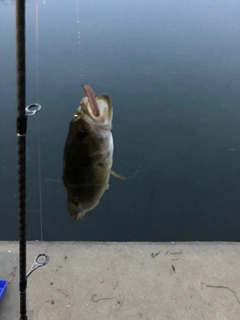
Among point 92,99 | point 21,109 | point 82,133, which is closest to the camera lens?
point 92,99

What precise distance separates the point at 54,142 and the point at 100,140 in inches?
132

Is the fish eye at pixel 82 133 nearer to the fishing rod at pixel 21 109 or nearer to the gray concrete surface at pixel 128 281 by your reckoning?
the fishing rod at pixel 21 109

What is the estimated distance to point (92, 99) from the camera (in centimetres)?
104

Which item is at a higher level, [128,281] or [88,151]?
[88,151]

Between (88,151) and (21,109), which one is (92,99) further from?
(21,109)

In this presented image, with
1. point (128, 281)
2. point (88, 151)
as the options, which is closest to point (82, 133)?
point (88, 151)

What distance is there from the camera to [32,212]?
3.64 m

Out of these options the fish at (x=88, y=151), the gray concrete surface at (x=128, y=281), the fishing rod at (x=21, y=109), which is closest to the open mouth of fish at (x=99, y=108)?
the fish at (x=88, y=151)

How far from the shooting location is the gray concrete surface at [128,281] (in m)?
2.33

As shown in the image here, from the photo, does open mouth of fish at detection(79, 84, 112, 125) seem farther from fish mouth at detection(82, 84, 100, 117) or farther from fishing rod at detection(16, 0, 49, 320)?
fishing rod at detection(16, 0, 49, 320)

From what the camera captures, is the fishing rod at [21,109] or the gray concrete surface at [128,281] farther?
the gray concrete surface at [128,281]

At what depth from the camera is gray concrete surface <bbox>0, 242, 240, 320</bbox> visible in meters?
2.33

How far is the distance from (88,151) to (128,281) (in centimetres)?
159

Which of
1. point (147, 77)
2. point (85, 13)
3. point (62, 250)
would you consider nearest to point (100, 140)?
point (62, 250)
